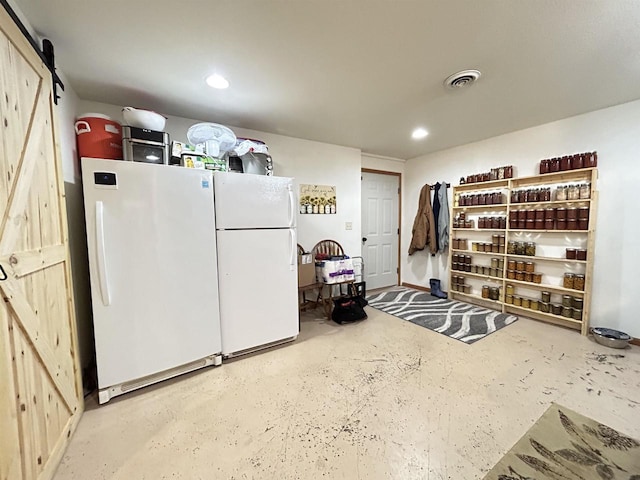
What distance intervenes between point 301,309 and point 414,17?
10.6 ft

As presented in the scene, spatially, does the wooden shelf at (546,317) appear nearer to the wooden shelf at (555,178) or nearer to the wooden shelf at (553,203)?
the wooden shelf at (553,203)

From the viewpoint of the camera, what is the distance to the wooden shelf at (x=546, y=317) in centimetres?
291

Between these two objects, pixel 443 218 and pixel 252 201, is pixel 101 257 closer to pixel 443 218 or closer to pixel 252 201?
pixel 252 201

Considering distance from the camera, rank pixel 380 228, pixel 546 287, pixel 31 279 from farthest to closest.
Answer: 1. pixel 380 228
2. pixel 546 287
3. pixel 31 279

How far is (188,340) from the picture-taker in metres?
2.10

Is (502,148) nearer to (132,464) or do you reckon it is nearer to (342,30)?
(342,30)

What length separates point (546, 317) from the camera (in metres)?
3.17

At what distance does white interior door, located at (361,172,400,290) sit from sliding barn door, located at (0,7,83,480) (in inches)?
148


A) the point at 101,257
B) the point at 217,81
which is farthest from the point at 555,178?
the point at 101,257

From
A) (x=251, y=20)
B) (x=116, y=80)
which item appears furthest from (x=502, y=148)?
(x=116, y=80)

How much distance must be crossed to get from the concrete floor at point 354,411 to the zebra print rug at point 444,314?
0.36 metres

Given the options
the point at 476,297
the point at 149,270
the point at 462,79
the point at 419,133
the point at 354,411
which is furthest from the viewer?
the point at 476,297

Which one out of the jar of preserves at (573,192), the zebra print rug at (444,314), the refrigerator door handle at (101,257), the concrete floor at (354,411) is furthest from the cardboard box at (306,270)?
the jar of preserves at (573,192)

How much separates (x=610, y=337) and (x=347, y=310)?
2583mm
